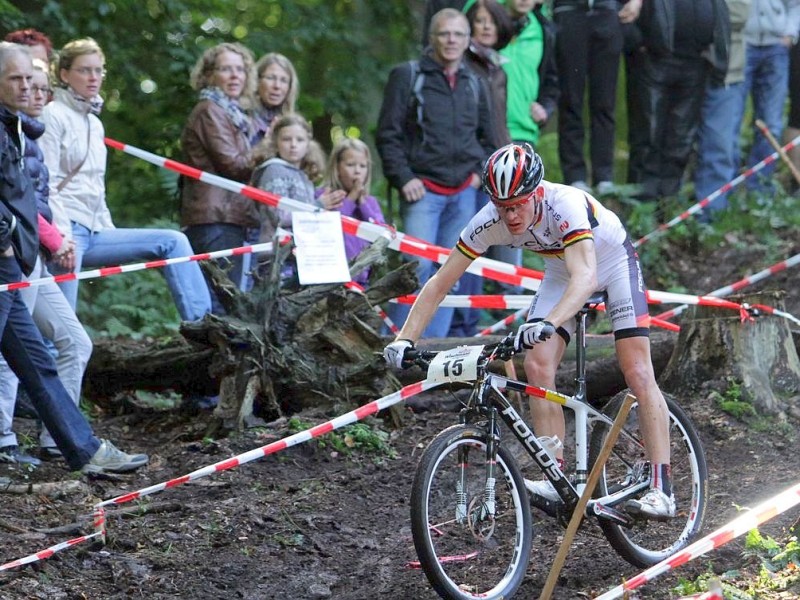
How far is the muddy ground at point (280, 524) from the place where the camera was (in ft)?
17.9

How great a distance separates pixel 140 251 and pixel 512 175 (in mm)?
3640

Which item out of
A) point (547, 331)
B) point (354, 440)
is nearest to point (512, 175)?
point (547, 331)

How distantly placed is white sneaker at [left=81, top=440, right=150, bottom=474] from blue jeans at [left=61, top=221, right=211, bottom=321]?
1.18 metres

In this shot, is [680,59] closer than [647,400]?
No

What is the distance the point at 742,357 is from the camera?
26.9 feet

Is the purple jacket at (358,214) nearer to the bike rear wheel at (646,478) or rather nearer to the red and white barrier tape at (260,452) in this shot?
the red and white barrier tape at (260,452)

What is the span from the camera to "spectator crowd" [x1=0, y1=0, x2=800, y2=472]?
690 cm

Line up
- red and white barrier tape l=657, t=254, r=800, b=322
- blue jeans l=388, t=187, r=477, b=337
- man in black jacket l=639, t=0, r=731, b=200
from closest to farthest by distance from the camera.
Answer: blue jeans l=388, t=187, r=477, b=337 → red and white barrier tape l=657, t=254, r=800, b=322 → man in black jacket l=639, t=0, r=731, b=200

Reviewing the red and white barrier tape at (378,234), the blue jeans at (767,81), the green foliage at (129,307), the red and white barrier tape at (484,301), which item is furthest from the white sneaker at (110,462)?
the blue jeans at (767,81)

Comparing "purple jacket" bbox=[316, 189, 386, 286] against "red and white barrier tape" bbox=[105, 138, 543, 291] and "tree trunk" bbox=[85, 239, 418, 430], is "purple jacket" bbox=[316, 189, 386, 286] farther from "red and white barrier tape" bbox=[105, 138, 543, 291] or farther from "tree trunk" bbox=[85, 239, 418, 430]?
"tree trunk" bbox=[85, 239, 418, 430]

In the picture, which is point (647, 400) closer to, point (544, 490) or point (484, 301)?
point (544, 490)

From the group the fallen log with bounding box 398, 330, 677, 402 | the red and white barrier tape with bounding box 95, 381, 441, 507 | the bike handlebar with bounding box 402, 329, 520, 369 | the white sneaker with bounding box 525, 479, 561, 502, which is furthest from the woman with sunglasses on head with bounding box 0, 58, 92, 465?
the white sneaker with bounding box 525, 479, 561, 502

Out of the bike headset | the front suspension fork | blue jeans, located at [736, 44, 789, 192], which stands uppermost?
blue jeans, located at [736, 44, 789, 192]

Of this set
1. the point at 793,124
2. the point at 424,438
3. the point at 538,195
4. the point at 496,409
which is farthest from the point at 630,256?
the point at 793,124
